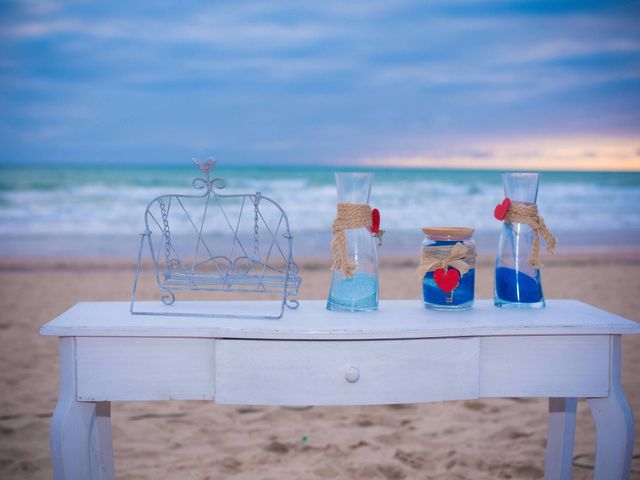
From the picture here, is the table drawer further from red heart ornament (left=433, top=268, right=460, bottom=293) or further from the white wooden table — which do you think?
red heart ornament (left=433, top=268, right=460, bottom=293)

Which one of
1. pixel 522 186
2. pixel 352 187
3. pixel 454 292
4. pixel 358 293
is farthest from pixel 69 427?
pixel 522 186

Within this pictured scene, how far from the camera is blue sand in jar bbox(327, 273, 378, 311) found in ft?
5.08

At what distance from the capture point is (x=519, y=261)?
5.28 ft

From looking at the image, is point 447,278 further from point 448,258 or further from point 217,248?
point 217,248

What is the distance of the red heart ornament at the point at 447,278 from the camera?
5.01 ft

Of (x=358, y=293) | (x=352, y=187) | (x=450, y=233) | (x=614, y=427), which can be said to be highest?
(x=352, y=187)

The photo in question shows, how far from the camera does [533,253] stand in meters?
1.59

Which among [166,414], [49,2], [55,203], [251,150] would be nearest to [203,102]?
[251,150]

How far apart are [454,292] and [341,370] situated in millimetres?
383

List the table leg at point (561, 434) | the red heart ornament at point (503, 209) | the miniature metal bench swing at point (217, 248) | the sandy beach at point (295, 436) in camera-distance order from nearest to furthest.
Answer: the miniature metal bench swing at point (217, 248), the red heart ornament at point (503, 209), the table leg at point (561, 434), the sandy beach at point (295, 436)

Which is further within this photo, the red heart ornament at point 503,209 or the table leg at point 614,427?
the red heart ornament at point 503,209

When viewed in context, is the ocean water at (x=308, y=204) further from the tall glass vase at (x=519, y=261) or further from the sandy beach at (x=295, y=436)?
the tall glass vase at (x=519, y=261)

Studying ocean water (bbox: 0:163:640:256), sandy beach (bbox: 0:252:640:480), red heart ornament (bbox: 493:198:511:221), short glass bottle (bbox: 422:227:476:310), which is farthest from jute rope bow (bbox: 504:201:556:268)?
ocean water (bbox: 0:163:640:256)

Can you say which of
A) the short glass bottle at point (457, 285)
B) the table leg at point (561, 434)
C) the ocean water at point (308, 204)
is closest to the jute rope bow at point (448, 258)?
the short glass bottle at point (457, 285)
